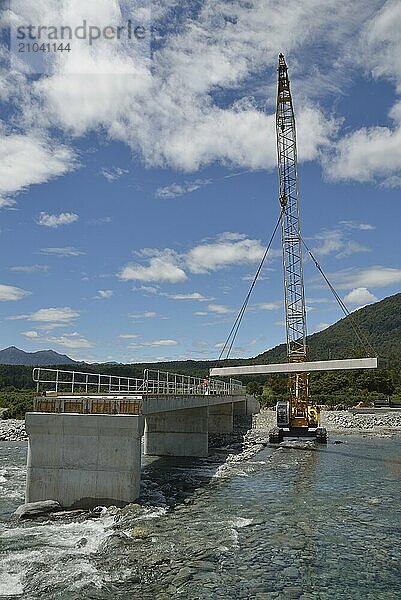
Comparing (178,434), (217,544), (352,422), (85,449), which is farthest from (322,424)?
(217,544)

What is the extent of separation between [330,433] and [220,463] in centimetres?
2976

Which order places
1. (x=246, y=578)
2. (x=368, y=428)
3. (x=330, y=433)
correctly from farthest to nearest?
(x=368, y=428) < (x=330, y=433) < (x=246, y=578)

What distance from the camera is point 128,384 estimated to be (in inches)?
1188

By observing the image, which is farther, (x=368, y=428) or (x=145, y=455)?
(x=368, y=428)

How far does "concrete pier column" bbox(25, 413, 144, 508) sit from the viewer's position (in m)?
22.6

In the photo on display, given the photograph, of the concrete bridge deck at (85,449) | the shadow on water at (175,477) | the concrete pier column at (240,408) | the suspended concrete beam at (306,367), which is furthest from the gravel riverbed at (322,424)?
the concrete bridge deck at (85,449)

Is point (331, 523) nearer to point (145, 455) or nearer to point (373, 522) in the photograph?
point (373, 522)

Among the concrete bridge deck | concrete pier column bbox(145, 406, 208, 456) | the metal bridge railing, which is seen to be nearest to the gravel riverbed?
the metal bridge railing

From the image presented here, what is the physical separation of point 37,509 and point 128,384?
9.42m

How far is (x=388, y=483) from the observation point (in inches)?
1220

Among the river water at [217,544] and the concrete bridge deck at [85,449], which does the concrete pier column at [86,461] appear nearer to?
the concrete bridge deck at [85,449]

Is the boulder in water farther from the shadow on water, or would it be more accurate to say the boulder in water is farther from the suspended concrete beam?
the suspended concrete beam

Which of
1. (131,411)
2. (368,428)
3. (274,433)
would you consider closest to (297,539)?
(131,411)

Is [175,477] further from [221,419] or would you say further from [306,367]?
[221,419]
